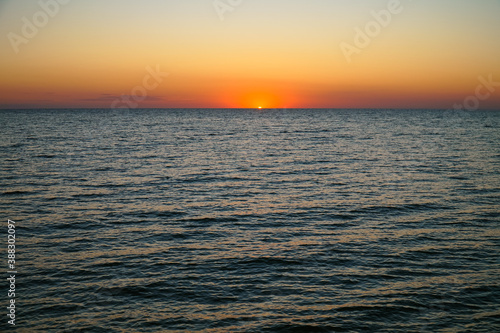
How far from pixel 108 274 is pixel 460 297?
40.5 ft

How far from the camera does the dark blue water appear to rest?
1254 cm

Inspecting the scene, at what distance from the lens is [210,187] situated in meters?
31.9

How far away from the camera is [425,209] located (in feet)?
82.6

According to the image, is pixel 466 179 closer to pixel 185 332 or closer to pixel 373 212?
pixel 373 212

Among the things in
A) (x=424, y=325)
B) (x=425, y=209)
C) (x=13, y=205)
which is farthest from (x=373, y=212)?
(x=13, y=205)

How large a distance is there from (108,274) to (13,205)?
1340 centimetres

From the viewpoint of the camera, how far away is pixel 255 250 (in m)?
17.9

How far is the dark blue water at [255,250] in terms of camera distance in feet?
41.1

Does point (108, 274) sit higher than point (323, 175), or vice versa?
point (323, 175)

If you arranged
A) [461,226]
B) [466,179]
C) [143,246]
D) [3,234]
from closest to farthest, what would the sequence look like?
[143,246], [3,234], [461,226], [466,179]

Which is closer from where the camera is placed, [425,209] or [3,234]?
[3,234]

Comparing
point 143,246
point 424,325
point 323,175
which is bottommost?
point 424,325

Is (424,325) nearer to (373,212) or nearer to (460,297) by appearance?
(460,297)

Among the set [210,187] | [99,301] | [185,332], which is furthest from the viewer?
[210,187]
